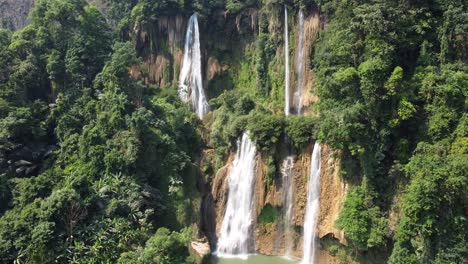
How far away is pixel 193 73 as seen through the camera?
3275 cm

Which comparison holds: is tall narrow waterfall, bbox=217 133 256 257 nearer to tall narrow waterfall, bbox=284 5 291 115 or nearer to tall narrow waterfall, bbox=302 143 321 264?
tall narrow waterfall, bbox=302 143 321 264

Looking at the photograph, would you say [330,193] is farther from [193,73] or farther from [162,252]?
[193,73]

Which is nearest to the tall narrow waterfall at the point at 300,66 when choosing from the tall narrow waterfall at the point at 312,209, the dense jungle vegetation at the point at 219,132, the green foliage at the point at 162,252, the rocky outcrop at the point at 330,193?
the dense jungle vegetation at the point at 219,132

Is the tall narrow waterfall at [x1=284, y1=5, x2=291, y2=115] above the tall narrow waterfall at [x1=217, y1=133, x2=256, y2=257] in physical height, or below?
above

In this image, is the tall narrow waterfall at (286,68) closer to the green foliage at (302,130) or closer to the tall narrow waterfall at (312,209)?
the green foliage at (302,130)

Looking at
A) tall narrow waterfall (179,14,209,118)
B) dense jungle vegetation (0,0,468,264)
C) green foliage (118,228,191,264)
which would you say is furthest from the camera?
tall narrow waterfall (179,14,209,118)

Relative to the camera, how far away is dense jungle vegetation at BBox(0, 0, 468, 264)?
1644cm

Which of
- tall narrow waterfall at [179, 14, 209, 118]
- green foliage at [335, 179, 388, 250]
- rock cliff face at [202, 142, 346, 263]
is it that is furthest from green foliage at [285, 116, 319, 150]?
tall narrow waterfall at [179, 14, 209, 118]

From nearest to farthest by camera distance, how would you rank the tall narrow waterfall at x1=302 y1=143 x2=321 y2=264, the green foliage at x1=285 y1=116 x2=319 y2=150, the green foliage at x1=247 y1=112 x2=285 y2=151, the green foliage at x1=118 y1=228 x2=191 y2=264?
the green foliage at x1=118 y1=228 x2=191 y2=264
the tall narrow waterfall at x1=302 y1=143 x2=321 y2=264
the green foliage at x1=285 y1=116 x2=319 y2=150
the green foliage at x1=247 y1=112 x2=285 y2=151

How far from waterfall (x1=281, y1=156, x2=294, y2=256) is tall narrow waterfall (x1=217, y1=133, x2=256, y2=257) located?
1754 millimetres

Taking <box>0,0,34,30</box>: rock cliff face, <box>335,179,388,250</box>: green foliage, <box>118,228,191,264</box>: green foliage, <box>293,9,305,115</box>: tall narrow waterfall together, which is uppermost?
<box>0,0,34,30</box>: rock cliff face

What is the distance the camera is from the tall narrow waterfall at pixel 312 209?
67.1ft

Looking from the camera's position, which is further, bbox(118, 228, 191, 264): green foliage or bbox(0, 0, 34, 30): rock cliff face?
bbox(0, 0, 34, 30): rock cliff face

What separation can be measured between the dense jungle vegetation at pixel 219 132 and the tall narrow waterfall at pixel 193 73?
66.4 inches
